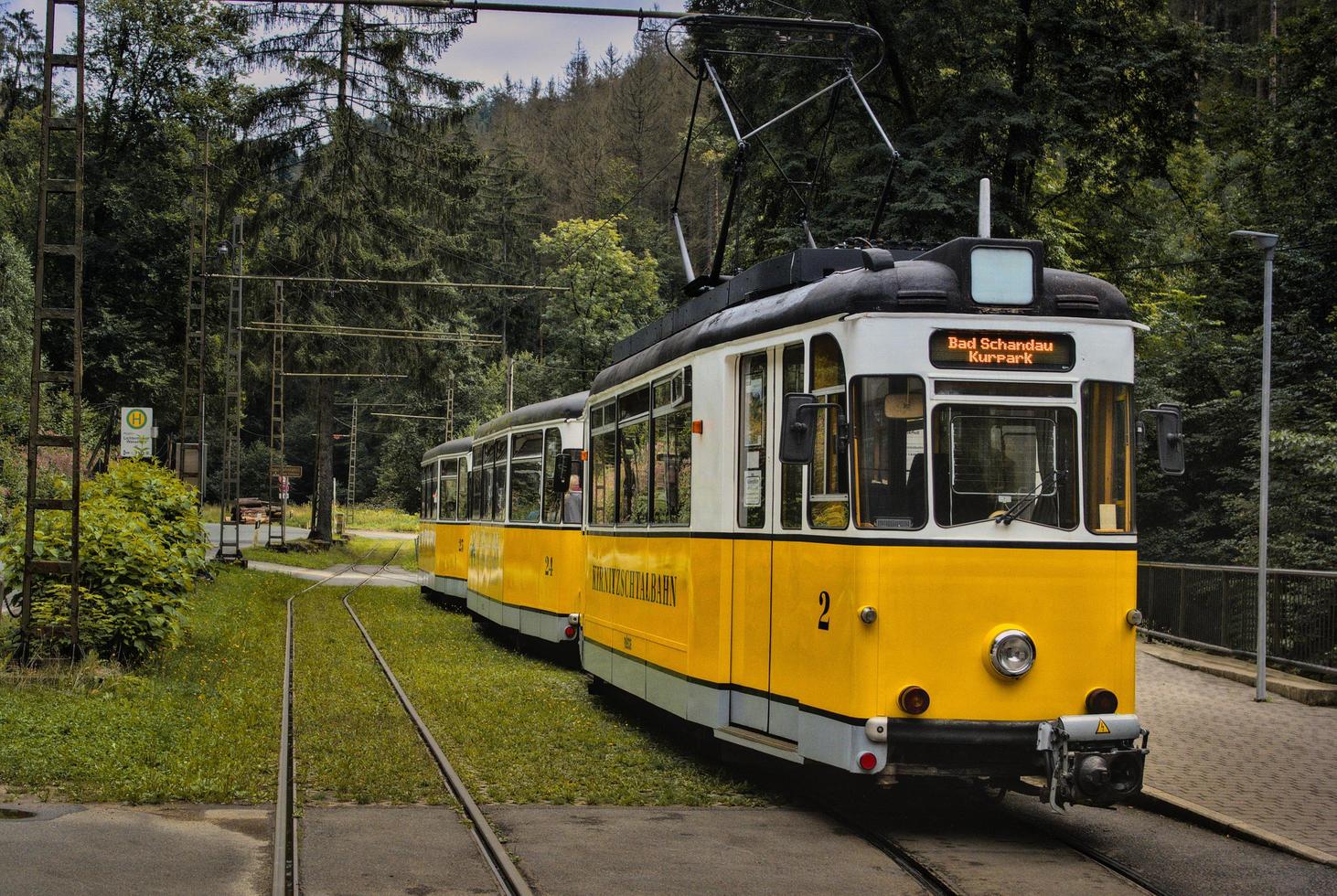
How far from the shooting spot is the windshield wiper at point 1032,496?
8383 mm

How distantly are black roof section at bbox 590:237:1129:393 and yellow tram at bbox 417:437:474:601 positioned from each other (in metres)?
14.4

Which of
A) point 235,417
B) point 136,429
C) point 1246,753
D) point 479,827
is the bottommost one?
point 1246,753

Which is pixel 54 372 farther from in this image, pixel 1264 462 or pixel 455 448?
pixel 455 448

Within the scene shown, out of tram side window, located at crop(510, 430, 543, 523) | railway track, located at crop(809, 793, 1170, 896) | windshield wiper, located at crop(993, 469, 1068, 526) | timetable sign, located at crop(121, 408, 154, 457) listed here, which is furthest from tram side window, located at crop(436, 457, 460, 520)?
windshield wiper, located at crop(993, 469, 1068, 526)

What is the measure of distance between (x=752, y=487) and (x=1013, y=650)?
222 centimetres

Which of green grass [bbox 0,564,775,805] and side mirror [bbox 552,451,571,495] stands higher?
side mirror [bbox 552,451,571,495]

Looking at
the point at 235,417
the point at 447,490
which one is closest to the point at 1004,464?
the point at 447,490

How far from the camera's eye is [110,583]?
13641 mm

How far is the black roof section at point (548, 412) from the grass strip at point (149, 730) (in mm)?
4305

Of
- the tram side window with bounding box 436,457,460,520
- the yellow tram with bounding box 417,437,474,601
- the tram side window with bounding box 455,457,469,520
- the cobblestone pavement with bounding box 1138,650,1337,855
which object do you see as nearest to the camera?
the cobblestone pavement with bounding box 1138,650,1337,855

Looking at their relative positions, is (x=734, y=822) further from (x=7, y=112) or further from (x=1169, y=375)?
(x=7, y=112)

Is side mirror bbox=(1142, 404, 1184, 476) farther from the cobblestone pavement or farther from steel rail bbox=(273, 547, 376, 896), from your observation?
steel rail bbox=(273, 547, 376, 896)

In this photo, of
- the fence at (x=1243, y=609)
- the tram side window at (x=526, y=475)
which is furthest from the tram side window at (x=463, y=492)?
the fence at (x=1243, y=609)

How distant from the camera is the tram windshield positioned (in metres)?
8.37
